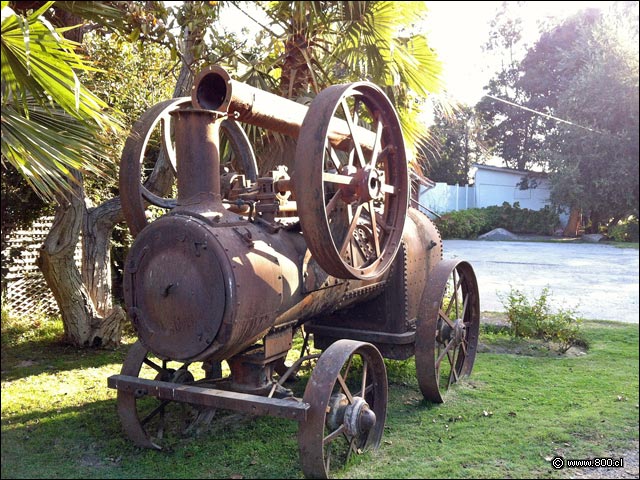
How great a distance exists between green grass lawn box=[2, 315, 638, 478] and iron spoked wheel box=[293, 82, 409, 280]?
1.30 meters

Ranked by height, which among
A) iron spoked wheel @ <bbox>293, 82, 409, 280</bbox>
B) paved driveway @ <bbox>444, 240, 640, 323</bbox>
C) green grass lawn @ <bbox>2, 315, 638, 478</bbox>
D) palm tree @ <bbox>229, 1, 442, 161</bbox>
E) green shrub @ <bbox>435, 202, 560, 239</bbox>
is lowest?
green grass lawn @ <bbox>2, 315, 638, 478</bbox>

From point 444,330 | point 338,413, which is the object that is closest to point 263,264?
point 338,413

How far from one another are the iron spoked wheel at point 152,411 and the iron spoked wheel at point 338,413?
979 mm

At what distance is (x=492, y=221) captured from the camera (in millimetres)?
23875

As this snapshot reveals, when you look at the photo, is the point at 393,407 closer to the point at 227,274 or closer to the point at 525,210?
the point at 227,274

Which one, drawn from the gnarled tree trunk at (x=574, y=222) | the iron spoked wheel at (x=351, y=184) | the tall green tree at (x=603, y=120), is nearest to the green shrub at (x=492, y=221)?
the gnarled tree trunk at (x=574, y=222)

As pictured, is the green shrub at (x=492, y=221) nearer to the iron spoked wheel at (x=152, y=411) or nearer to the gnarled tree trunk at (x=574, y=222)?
the gnarled tree trunk at (x=574, y=222)

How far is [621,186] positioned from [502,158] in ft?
58.8

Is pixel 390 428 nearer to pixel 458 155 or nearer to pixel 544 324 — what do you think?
pixel 544 324

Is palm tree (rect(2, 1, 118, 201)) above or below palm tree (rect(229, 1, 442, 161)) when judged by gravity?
below

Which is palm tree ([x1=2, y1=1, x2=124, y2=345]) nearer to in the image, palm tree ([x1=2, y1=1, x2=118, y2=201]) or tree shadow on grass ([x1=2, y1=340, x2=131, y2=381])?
palm tree ([x1=2, y1=1, x2=118, y2=201])

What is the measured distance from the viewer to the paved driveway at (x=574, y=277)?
949 cm

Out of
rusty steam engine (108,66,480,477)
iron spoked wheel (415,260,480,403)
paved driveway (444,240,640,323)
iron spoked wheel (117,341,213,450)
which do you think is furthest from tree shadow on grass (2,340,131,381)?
paved driveway (444,240,640,323)

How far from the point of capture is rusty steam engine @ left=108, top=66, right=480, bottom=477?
329cm
